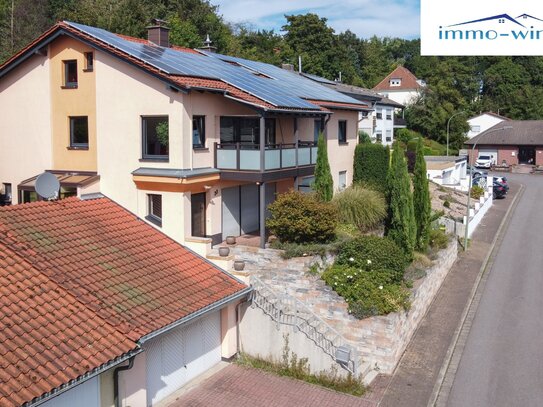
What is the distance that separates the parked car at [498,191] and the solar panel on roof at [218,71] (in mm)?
21084

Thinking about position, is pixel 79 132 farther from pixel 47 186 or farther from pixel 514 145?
pixel 514 145

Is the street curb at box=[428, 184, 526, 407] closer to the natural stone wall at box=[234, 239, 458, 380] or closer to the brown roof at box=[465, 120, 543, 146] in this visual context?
the natural stone wall at box=[234, 239, 458, 380]

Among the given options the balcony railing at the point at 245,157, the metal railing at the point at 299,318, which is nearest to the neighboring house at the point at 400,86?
the balcony railing at the point at 245,157

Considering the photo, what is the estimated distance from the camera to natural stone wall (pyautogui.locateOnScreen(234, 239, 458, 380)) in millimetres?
15312

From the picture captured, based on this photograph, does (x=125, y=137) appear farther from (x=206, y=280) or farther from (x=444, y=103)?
(x=444, y=103)

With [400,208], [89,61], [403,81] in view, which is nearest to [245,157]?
[400,208]

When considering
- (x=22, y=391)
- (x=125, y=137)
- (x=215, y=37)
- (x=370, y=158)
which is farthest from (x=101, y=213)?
(x=215, y=37)

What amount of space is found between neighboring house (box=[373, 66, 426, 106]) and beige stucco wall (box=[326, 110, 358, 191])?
151 ft

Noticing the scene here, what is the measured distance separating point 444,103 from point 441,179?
28.1 m

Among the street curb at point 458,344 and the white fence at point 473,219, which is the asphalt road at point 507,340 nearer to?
the street curb at point 458,344

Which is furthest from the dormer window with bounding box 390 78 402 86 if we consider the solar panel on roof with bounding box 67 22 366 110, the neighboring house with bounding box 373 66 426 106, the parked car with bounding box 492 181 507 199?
the solar panel on roof with bounding box 67 22 366 110

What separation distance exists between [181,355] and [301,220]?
235 inches

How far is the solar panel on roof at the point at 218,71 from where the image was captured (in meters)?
18.2

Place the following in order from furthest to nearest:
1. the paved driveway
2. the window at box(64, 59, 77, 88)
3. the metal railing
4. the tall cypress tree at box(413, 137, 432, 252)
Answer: the tall cypress tree at box(413, 137, 432, 252), the window at box(64, 59, 77, 88), the metal railing, the paved driveway
